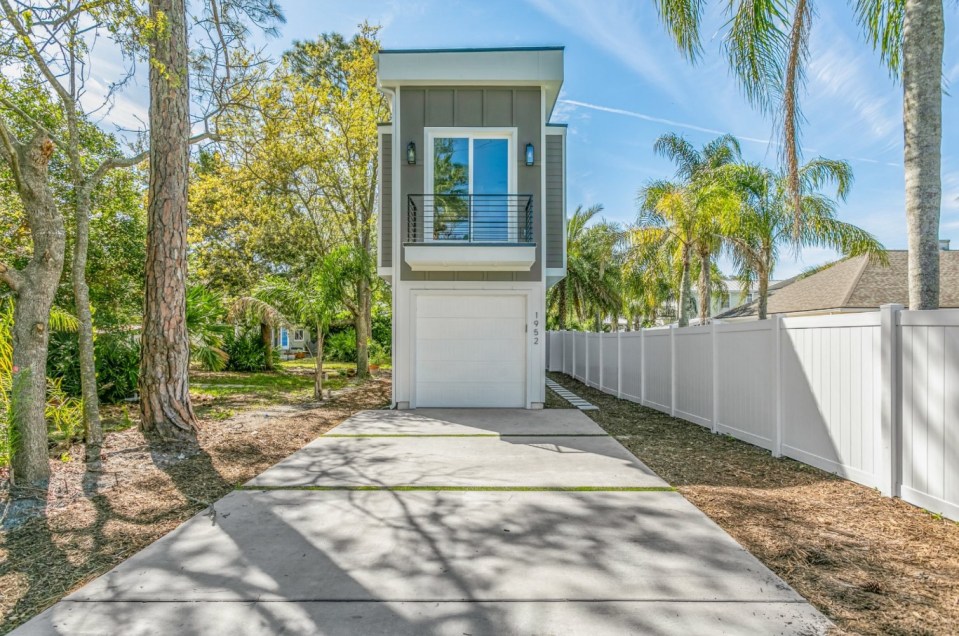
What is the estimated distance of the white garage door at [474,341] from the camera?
9.27m

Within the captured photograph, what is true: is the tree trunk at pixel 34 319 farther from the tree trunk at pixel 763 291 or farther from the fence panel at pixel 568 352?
the tree trunk at pixel 763 291

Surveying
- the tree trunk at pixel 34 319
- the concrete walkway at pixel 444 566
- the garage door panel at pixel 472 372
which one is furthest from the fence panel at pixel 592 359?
the tree trunk at pixel 34 319

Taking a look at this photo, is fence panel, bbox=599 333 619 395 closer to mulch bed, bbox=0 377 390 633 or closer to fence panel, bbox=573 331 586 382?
fence panel, bbox=573 331 586 382

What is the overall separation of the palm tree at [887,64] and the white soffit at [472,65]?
2.32 metres

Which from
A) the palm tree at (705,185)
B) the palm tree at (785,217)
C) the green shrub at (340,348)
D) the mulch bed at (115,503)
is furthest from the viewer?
the green shrub at (340,348)

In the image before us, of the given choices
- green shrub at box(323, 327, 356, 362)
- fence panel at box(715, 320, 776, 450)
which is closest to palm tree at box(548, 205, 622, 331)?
green shrub at box(323, 327, 356, 362)

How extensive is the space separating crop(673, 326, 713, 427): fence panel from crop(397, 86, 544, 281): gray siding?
9.07 ft

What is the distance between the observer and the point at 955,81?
251 inches

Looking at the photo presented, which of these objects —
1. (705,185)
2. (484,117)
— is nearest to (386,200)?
(484,117)

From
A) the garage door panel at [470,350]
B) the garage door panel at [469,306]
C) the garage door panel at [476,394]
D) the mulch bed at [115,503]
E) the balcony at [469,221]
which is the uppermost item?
the balcony at [469,221]

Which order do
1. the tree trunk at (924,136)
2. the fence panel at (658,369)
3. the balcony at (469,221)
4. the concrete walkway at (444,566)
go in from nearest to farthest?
1. the concrete walkway at (444,566)
2. the tree trunk at (924,136)
3. the fence panel at (658,369)
4. the balcony at (469,221)

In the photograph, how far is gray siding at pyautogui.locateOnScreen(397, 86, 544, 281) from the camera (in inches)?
360

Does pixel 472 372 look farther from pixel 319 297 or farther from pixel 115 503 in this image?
pixel 115 503

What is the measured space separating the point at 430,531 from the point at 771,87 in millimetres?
7035
